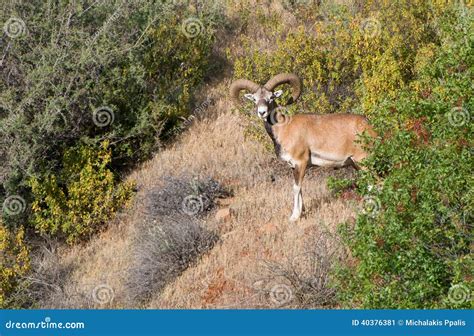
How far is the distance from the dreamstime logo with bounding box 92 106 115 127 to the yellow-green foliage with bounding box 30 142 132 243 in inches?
31.3

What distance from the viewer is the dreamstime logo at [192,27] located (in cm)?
2125

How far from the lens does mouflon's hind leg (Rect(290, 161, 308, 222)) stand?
48.3 feet

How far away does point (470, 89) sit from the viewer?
11109 mm

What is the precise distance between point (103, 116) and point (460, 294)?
10531mm

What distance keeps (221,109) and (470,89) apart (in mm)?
9952

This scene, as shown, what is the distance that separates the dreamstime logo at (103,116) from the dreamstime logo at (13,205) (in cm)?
226

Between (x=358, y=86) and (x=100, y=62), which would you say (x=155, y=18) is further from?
(x=358, y=86)

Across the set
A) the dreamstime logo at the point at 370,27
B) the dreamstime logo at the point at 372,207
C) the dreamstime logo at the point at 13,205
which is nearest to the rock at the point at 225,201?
the dreamstime logo at the point at 13,205

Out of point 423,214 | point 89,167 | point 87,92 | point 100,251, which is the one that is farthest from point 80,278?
point 423,214

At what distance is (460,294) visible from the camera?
9.64 meters
